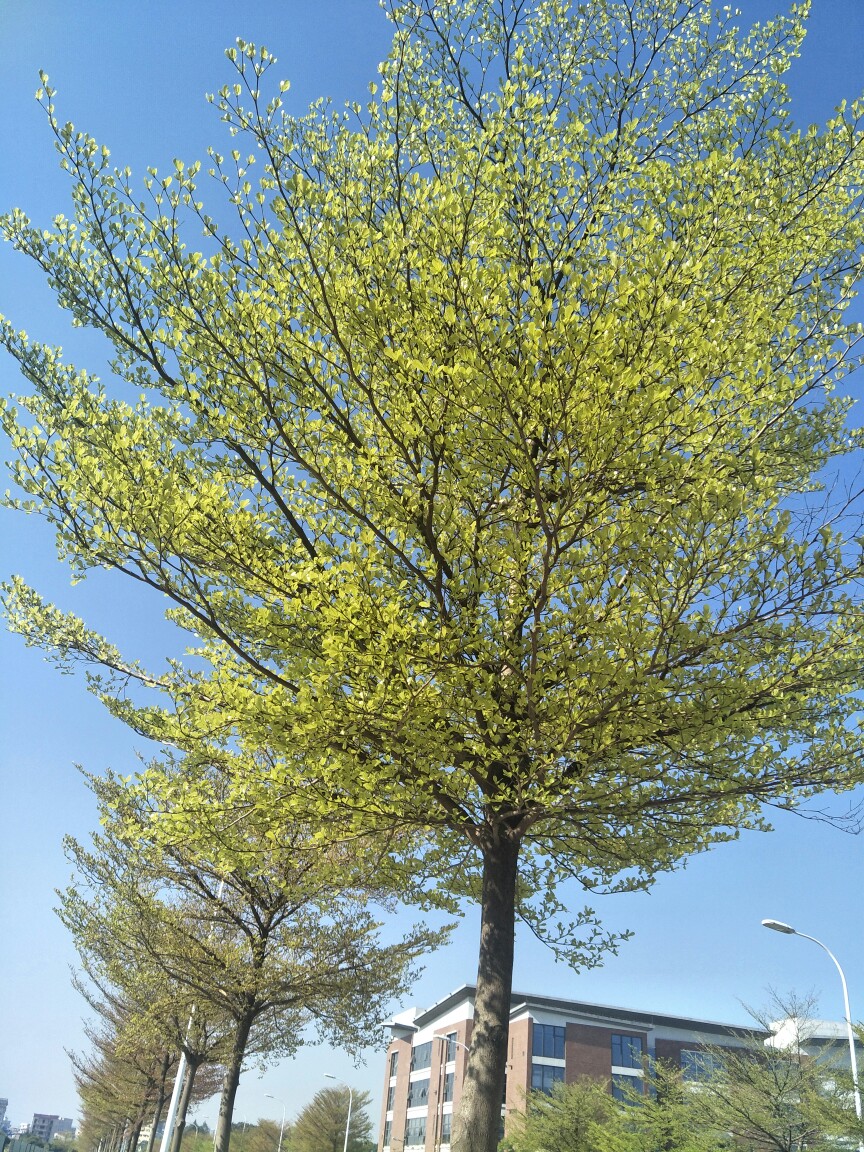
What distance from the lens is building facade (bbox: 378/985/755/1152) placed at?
4612 cm

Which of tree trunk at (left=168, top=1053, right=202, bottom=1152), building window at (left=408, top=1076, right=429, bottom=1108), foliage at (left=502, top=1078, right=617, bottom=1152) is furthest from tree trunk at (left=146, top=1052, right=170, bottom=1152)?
building window at (left=408, top=1076, right=429, bottom=1108)

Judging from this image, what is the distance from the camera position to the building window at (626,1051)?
47.8 metres

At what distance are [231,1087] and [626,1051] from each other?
137ft

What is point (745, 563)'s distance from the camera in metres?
5.64

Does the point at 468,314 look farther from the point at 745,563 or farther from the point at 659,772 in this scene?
the point at 659,772

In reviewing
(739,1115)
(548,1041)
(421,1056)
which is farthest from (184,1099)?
(421,1056)

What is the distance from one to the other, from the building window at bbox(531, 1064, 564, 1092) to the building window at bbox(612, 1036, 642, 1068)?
151 inches

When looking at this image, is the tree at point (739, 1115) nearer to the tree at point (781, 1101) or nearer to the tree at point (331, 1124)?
the tree at point (781, 1101)

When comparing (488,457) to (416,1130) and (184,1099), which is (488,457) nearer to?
(184,1099)

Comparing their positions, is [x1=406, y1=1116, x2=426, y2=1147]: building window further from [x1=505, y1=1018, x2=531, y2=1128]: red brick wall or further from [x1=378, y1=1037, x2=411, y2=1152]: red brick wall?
[x1=505, y1=1018, x2=531, y2=1128]: red brick wall

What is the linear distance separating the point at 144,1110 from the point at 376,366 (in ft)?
124

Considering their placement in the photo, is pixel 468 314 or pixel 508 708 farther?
pixel 508 708

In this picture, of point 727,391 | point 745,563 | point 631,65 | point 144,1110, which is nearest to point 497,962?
point 745,563

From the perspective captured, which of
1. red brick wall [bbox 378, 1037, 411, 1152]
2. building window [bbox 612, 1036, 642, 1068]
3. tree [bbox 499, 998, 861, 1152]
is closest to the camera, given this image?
tree [bbox 499, 998, 861, 1152]
